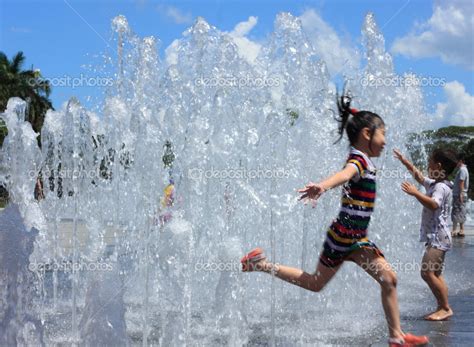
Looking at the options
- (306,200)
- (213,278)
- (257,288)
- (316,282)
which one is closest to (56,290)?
(213,278)

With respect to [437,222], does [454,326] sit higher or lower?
lower

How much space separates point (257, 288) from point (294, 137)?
1.42 m

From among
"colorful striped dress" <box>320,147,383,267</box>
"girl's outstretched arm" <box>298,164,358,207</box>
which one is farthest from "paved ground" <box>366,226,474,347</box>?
"girl's outstretched arm" <box>298,164,358,207</box>

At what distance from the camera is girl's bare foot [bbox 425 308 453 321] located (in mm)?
4917

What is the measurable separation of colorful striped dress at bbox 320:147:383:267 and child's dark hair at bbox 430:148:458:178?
1.53m

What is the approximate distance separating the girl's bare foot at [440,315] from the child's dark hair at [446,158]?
981 mm

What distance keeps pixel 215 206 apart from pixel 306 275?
118 inches

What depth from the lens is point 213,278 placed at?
20.6 ft

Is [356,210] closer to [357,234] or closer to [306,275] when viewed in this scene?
[357,234]

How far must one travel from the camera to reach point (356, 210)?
12.3 ft

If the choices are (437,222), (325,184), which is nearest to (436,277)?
(437,222)

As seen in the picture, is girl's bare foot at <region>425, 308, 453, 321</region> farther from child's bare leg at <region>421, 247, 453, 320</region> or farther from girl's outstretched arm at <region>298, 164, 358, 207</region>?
girl's outstretched arm at <region>298, 164, 358, 207</region>

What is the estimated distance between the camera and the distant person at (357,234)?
3668 millimetres

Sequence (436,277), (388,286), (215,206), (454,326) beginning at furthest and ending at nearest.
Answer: (215,206) → (436,277) → (454,326) → (388,286)
